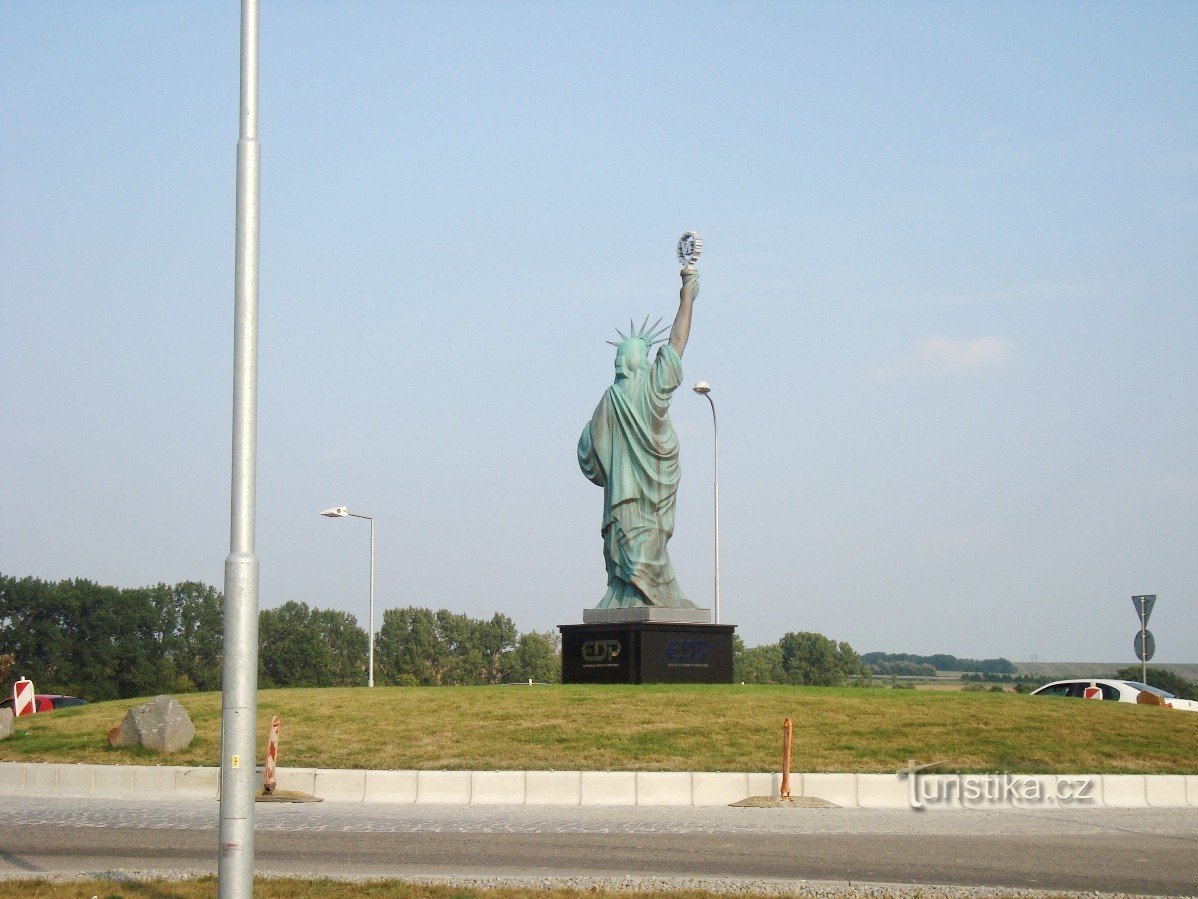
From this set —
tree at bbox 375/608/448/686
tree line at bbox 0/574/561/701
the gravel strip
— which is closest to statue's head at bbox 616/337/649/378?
the gravel strip

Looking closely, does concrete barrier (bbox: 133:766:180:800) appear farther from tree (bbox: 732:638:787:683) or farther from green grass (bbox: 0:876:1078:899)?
tree (bbox: 732:638:787:683)

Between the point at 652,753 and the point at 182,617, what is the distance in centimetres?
7139

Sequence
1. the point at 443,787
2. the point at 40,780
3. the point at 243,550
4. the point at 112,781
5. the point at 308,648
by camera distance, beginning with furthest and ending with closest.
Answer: the point at 308,648 → the point at 40,780 → the point at 112,781 → the point at 443,787 → the point at 243,550

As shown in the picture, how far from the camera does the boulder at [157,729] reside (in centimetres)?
2225

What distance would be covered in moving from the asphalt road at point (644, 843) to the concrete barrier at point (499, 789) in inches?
25.9

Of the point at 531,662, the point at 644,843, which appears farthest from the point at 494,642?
the point at 644,843

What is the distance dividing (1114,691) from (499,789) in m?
16.0

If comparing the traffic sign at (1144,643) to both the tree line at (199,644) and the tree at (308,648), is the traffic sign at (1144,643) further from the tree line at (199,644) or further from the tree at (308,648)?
the tree at (308,648)

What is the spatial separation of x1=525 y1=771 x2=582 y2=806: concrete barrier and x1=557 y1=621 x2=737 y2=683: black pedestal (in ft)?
30.5

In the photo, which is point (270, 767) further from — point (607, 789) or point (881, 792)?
point (881, 792)

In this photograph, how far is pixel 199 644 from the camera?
87.4 m

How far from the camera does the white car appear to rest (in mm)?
28047

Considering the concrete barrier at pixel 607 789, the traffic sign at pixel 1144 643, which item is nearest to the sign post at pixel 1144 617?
the traffic sign at pixel 1144 643

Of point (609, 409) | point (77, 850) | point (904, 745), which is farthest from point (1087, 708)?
point (77, 850)
